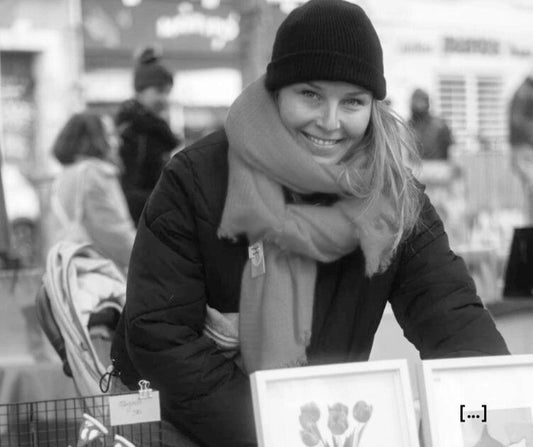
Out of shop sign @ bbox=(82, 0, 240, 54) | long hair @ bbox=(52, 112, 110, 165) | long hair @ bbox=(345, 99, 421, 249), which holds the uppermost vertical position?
shop sign @ bbox=(82, 0, 240, 54)

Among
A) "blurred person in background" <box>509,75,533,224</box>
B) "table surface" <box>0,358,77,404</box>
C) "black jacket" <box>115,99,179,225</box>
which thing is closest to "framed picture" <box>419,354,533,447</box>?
"table surface" <box>0,358,77,404</box>

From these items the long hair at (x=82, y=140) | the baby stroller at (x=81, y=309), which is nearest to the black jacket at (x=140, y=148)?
the long hair at (x=82, y=140)

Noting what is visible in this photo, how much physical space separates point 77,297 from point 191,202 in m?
0.96

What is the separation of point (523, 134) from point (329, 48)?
280 inches

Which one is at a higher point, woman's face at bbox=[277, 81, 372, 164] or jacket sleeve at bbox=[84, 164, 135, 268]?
jacket sleeve at bbox=[84, 164, 135, 268]

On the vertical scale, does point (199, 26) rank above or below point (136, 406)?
above

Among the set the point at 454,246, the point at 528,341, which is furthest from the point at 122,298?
the point at 454,246

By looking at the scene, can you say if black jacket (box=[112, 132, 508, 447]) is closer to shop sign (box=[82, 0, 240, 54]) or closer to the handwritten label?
the handwritten label

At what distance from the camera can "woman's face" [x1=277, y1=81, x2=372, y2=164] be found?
2166 mm

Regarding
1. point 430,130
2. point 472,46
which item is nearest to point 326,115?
point 430,130

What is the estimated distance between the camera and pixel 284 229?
215 centimetres

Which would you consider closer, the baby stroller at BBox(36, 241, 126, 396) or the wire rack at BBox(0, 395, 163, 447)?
the wire rack at BBox(0, 395, 163, 447)

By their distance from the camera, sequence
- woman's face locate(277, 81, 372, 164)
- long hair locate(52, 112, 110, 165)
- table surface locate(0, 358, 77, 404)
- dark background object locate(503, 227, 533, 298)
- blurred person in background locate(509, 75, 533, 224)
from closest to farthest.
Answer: woman's face locate(277, 81, 372, 164) → table surface locate(0, 358, 77, 404) → dark background object locate(503, 227, 533, 298) → long hair locate(52, 112, 110, 165) → blurred person in background locate(509, 75, 533, 224)

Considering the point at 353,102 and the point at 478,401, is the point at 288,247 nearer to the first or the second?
the point at 353,102
